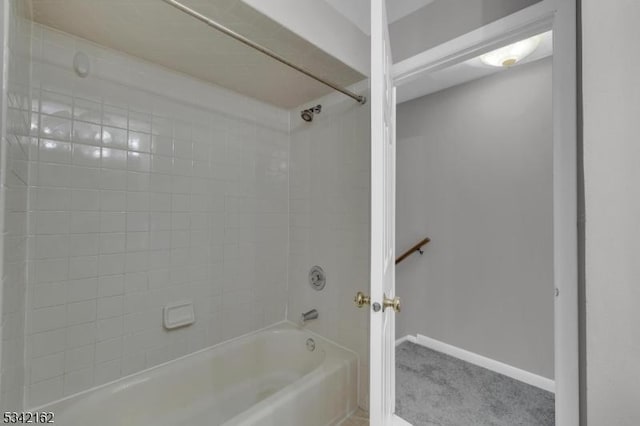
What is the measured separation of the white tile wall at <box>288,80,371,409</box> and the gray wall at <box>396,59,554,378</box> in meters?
1.12

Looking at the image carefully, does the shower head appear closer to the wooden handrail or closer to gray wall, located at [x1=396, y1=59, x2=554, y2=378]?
gray wall, located at [x1=396, y1=59, x2=554, y2=378]

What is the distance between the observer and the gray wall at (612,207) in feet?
1.79

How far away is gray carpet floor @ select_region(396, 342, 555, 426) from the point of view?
5.17 feet

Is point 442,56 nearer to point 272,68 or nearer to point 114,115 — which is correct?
point 272,68

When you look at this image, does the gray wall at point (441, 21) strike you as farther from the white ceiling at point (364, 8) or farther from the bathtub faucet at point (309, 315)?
the bathtub faucet at point (309, 315)

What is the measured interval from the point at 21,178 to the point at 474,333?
9.60 feet

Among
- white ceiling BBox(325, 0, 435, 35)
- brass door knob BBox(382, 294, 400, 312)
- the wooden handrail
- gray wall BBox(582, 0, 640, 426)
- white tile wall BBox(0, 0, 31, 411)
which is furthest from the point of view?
A: the wooden handrail

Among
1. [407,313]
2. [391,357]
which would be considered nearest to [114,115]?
[391,357]

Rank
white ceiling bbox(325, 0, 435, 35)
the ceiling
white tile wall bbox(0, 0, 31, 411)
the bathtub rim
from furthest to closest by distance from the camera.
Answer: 1. white ceiling bbox(325, 0, 435, 35)
2. the bathtub rim
3. the ceiling
4. white tile wall bbox(0, 0, 31, 411)

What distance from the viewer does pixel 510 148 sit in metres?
2.05

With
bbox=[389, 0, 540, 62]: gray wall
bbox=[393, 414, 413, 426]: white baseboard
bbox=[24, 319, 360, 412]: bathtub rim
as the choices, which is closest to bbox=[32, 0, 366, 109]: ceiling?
bbox=[389, 0, 540, 62]: gray wall

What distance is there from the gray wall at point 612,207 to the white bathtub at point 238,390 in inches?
43.1

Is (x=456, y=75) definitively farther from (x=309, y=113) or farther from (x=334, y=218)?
(x=334, y=218)

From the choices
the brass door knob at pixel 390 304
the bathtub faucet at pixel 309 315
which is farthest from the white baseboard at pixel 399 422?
the brass door knob at pixel 390 304
